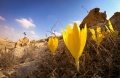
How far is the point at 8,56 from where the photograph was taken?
4.54 metres

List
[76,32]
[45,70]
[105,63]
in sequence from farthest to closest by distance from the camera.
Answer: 1. [45,70]
2. [105,63]
3. [76,32]

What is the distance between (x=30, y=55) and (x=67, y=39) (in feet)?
12.5

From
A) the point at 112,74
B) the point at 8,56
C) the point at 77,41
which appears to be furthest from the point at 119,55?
the point at 8,56

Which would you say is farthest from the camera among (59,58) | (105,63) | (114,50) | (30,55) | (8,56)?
(30,55)

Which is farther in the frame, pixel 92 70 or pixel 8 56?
pixel 8 56

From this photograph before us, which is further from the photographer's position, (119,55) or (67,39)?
(119,55)

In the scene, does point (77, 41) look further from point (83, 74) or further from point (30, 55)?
point (30, 55)

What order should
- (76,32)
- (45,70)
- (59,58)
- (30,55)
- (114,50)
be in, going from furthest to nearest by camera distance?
1. (30,55)
2. (59,58)
3. (45,70)
4. (114,50)
5. (76,32)

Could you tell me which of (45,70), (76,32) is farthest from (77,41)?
(45,70)

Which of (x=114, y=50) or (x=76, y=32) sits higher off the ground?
(x=76, y=32)

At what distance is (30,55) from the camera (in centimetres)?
502

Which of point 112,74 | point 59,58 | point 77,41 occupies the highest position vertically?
point 77,41

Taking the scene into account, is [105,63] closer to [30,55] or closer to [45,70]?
[45,70]

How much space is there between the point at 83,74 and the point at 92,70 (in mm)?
103
